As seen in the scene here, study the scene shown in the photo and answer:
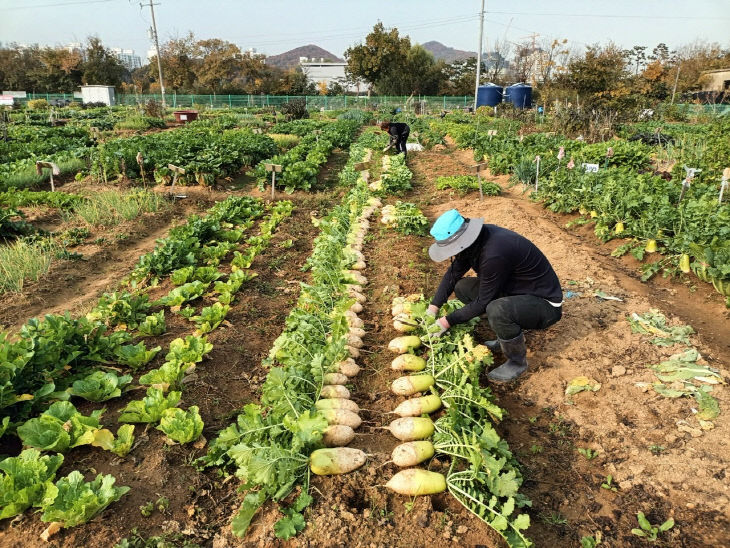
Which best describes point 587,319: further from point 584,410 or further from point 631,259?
point 631,259

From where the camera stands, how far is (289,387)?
10.8 feet

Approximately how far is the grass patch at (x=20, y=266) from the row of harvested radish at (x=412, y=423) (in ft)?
16.0

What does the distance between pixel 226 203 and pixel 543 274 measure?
264 inches

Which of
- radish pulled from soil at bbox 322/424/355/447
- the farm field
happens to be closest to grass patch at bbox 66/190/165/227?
the farm field

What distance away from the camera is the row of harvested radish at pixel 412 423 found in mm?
2775

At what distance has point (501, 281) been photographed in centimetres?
381

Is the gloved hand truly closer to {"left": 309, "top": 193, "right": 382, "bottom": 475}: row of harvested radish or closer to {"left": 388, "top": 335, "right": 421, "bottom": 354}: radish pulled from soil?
{"left": 388, "top": 335, "right": 421, "bottom": 354}: radish pulled from soil

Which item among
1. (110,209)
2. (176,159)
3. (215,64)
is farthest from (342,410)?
(215,64)

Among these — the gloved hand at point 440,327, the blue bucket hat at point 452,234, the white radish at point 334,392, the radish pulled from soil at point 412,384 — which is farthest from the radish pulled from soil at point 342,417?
the blue bucket hat at point 452,234

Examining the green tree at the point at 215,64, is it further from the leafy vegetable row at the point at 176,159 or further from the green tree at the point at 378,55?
the leafy vegetable row at the point at 176,159

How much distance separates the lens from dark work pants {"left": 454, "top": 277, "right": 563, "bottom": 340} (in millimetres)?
3914

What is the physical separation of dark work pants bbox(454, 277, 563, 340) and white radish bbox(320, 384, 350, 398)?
1.40 m

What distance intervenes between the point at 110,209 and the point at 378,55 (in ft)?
155

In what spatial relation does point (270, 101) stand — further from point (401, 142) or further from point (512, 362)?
point (512, 362)
